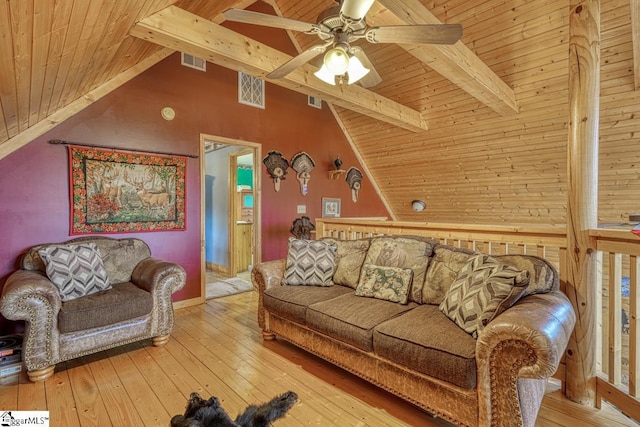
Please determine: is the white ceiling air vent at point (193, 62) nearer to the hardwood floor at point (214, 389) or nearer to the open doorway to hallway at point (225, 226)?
the open doorway to hallway at point (225, 226)

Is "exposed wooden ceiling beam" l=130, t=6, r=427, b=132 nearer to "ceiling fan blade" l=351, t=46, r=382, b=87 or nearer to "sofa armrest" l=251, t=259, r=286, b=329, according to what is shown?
"ceiling fan blade" l=351, t=46, r=382, b=87

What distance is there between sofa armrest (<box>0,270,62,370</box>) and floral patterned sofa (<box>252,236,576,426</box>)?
4.91 feet

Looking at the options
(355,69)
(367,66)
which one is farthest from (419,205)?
(355,69)

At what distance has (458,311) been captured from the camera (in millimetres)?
1849

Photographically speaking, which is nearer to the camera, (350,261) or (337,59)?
(337,59)

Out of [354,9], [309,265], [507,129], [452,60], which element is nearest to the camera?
[354,9]

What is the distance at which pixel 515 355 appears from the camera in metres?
1.42

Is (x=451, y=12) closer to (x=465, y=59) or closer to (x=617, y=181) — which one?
(x=465, y=59)

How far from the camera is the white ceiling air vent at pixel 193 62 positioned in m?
3.79

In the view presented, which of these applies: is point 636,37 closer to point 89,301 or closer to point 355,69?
point 355,69

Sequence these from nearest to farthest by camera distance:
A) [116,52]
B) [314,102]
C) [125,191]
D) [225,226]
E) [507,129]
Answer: [116,52] < [125,191] < [507,129] < [314,102] < [225,226]

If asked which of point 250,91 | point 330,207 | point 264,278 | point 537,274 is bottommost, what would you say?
point 264,278

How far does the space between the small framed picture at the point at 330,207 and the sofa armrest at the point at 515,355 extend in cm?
399

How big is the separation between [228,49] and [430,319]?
2558 millimetres
